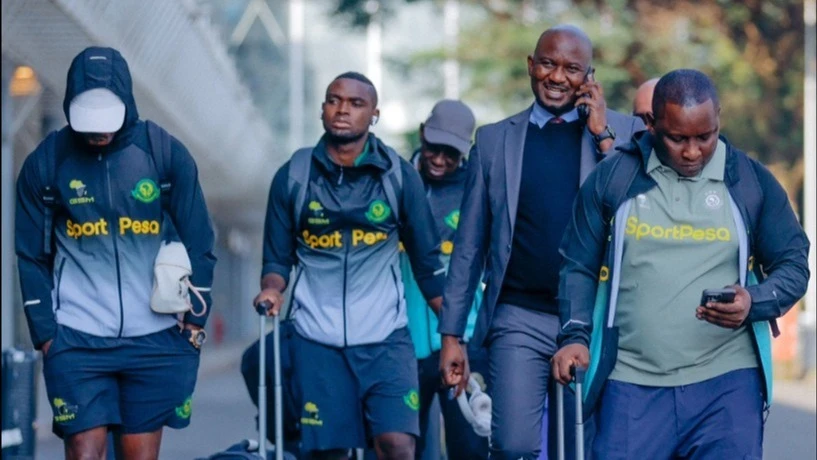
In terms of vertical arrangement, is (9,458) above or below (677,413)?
below

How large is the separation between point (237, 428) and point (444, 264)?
8926 mm

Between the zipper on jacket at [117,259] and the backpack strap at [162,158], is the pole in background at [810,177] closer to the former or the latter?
the backpack strap at [162,158]

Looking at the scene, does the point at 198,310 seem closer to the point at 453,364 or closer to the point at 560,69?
the point at 453,364

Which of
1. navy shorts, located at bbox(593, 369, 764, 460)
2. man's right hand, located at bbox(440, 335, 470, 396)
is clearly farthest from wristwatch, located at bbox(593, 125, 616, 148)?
navy shorts, located at bbox(593, 369, 764, 460)

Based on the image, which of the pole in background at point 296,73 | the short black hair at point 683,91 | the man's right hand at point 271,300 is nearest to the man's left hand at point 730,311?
the short black hair at point 683,91

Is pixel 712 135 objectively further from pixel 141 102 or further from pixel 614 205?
pixel 141 102

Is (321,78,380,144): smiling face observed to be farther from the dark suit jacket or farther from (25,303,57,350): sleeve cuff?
(25,303,57,350): sleeve cuff

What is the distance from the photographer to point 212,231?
329 inches

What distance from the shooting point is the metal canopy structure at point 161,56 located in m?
13.9

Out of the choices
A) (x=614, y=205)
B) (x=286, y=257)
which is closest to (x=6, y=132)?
(x=286, y=257)

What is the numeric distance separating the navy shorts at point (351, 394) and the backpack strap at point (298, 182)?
0.59m

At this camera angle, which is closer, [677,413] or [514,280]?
[677,413]

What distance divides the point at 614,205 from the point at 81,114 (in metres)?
2.35

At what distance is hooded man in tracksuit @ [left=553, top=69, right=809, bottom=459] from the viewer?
22.0ft
